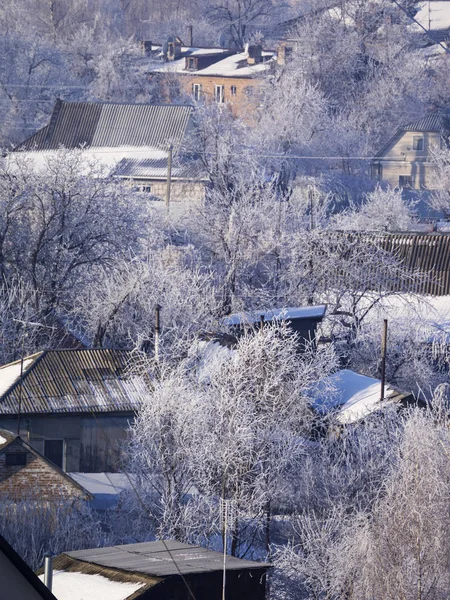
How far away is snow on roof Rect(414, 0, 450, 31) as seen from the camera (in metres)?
60.2

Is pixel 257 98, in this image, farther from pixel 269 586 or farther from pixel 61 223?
pixel 269 586

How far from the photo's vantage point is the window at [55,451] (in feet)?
47.1

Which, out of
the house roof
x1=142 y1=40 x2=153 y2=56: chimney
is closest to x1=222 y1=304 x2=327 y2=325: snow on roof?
the house roof

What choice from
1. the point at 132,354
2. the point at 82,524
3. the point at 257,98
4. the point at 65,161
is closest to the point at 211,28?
the point at 257,98

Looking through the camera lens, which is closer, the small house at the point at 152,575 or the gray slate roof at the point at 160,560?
the small house at the point at 152,575

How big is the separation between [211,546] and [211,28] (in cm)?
5971

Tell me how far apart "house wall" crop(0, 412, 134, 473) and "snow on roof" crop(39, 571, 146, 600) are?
19.2 ft

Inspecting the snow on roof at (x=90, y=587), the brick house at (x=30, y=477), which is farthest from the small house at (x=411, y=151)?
the snow on roof at (x=90, y=587)

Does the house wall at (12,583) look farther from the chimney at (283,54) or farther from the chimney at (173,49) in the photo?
the chimney at (173,49)

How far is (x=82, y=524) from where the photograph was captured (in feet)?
38.1

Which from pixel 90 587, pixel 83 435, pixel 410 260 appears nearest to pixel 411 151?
pixel 410 260

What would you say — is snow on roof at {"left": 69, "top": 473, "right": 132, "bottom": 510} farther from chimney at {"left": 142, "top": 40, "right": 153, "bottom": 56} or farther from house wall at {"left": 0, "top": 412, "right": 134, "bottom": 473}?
chimney at {"left": 142, "top": 40, "right": 153, "bottom": 56}

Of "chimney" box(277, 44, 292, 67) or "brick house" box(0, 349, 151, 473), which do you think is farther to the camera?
"chimney" box(277, 44, 292, 67)

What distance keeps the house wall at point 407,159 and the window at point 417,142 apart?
8 centimetres
